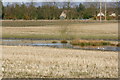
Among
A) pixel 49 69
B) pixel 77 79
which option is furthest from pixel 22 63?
pixel 77 79

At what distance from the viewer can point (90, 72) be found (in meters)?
16.3

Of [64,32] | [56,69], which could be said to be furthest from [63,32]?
[56,69]

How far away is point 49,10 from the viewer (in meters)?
104

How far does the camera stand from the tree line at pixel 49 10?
102894 millimetres

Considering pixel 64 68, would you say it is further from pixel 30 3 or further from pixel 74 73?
pixel 30 3

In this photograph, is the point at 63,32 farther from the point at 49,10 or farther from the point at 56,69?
the point at 49,10

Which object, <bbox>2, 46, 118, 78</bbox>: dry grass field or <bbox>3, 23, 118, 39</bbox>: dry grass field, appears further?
<bbox>3, 23, 118, 39</bbox>: dry grass field

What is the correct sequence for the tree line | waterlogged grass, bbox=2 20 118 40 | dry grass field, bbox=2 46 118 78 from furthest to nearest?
the tree line → waterlogged grass, bbox=2 20 118 40 → dry grass field, bbox=2 46 118 78

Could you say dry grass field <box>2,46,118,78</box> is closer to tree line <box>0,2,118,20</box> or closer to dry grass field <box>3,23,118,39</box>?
dry grass field <box>3,23,118,39</box>

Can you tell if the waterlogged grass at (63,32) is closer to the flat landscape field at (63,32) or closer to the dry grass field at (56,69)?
the flat landscape field at (63,32)

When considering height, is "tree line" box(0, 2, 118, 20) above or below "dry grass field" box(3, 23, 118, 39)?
above

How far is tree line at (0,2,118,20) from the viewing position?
103 metres

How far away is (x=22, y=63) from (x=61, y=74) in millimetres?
3779

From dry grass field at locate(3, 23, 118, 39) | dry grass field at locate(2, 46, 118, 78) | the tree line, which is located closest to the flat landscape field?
dry grass field at locate(3, 23, 118, 39)
